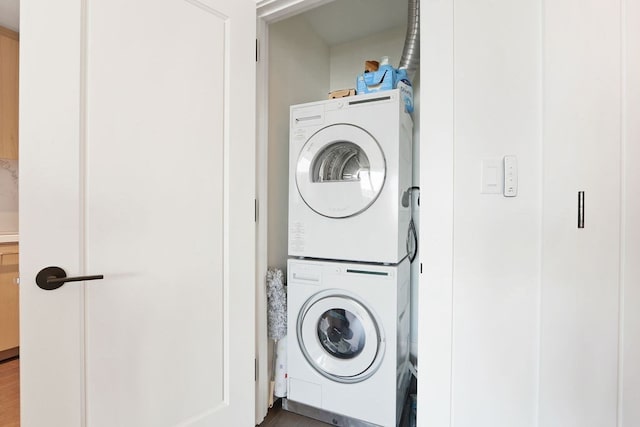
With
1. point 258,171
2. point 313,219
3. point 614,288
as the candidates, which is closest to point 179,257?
point 258,171

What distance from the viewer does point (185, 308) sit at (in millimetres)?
1132

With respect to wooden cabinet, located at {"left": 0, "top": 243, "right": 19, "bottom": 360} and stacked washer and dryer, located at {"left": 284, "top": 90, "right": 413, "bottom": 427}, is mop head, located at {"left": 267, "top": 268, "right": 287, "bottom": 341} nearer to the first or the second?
stacked washer and dryer, located at {"left": 284, "top": 90, "right": 413, "bottom": 427}

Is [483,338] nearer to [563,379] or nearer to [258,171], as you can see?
[563,379]

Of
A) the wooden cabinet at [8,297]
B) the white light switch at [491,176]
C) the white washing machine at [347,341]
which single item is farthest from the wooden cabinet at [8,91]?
the white light switch at [491,176]

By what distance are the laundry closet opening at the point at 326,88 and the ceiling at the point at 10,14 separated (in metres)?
1.85

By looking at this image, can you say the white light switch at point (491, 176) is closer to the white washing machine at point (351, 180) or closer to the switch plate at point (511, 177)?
the switch plate at point (511, 177)

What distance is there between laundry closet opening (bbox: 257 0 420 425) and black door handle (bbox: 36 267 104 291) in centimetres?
93

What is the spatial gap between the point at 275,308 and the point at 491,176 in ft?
4.39

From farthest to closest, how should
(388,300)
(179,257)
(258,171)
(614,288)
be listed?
(258,171)
(388,300)
(179,257)
(614,288)

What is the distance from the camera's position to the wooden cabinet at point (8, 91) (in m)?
2.19

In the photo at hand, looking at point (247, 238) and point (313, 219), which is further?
point (313, 219)

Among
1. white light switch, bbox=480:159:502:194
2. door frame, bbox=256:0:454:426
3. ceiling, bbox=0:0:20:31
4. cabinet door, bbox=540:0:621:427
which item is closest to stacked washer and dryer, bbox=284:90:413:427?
door frame, bbox=256:0:454:426

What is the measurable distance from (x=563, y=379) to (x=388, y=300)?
2.34 feet

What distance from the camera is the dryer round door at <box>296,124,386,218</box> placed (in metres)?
1.54
